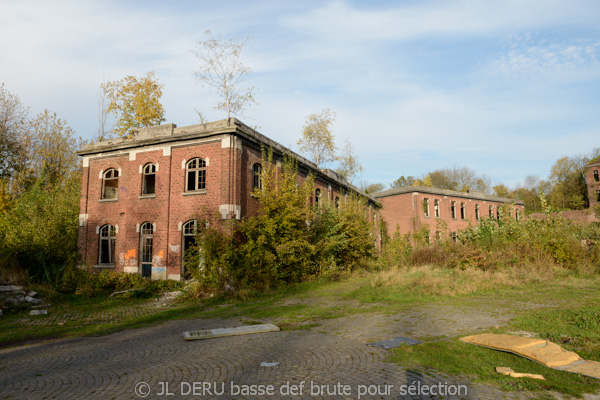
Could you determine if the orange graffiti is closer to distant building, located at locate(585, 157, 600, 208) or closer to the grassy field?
the grassy field

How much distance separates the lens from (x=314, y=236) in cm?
1731

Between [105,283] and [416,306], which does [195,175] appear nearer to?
[105,283]

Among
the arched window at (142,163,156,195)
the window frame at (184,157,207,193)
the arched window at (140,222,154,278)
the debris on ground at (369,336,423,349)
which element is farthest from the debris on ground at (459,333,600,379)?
the arched window at (142,163,156,195)

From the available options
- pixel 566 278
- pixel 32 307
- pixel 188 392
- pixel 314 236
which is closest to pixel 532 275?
pixel 566 278

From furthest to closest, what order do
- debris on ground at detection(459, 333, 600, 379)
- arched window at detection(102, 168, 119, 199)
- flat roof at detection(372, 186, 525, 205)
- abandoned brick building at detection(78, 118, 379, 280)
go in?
flat roof at detection(372, 186, 525, 205)
arched window at detection(102, 168, 119, 199)
abandoned brick building at detection(78, 118, 379, 280)
debris on ground at detection(459, 333, 600, 379)

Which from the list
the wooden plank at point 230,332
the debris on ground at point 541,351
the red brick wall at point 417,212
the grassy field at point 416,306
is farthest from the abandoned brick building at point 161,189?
the red brick wall at point 417,212

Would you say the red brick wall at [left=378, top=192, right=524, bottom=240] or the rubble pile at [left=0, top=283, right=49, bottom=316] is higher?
the red brick wall at [left=378, top=192, right=524, bottom=240]

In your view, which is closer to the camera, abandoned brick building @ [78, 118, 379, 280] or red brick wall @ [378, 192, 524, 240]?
abandoned brick building @ [78, 118, 379, 280]

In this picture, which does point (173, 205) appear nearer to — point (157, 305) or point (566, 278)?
point (157, 305)

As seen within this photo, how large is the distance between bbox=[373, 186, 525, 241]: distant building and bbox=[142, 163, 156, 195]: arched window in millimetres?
24691

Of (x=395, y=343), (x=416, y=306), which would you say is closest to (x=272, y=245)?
(x=416, y=306)

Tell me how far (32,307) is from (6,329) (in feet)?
11.5

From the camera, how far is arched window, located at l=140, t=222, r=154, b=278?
17.2 m

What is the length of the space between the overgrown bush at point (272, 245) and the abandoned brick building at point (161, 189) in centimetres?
113
